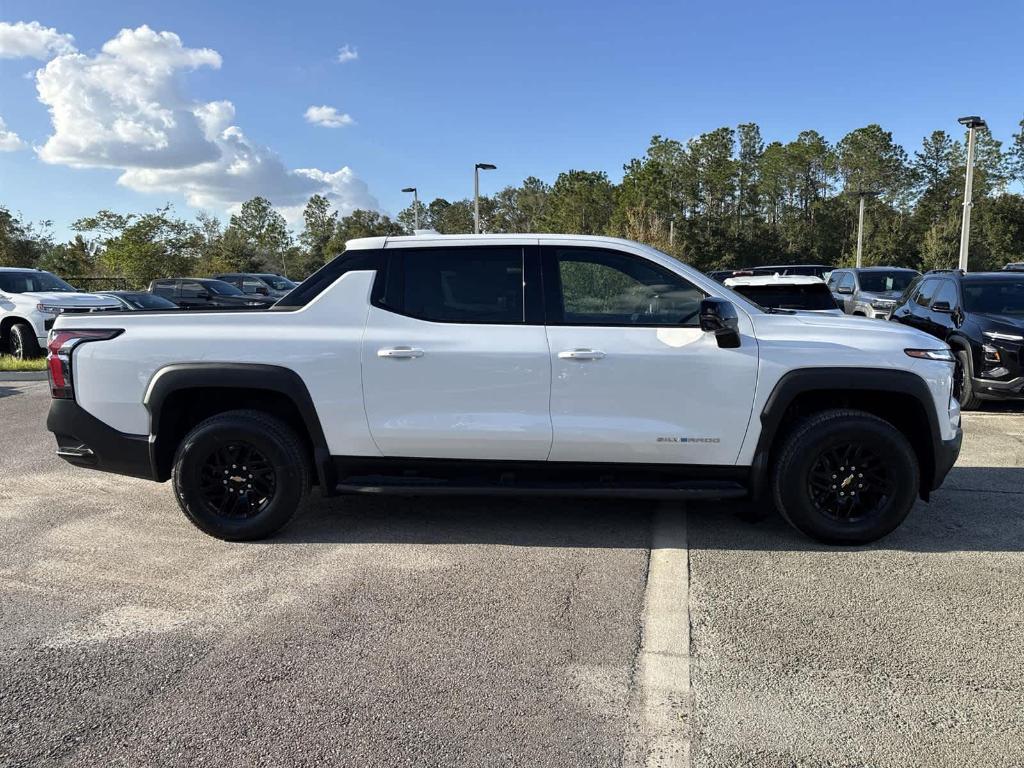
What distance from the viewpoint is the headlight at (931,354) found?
420 cm

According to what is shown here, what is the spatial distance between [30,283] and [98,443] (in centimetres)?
1074

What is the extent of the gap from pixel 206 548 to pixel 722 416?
3143 mm

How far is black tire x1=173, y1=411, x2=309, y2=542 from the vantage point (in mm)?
4336

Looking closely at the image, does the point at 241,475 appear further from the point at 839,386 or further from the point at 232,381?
the point at 839,386

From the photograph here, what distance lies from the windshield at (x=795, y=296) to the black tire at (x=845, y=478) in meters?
4.39

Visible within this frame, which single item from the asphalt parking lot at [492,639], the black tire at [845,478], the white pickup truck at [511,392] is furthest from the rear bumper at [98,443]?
the black tire at [845,478]

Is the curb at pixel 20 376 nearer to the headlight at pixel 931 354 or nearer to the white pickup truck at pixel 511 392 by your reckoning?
the white pickup truck at pixel 511 392

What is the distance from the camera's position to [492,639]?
10.8 feet

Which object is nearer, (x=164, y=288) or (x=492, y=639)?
(x=492, y=639)

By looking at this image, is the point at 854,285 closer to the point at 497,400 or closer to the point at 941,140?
the point at 497,400

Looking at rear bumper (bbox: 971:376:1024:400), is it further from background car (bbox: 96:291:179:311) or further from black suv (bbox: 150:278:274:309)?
black suv (bbox: 150:278:274:309)

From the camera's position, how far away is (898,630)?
3.34 meters

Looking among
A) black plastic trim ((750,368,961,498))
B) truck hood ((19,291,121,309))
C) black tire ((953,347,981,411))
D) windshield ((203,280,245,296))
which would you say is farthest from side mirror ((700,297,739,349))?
windshield ((203,280,245,296))

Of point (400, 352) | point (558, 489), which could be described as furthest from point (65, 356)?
point (558, 489)
